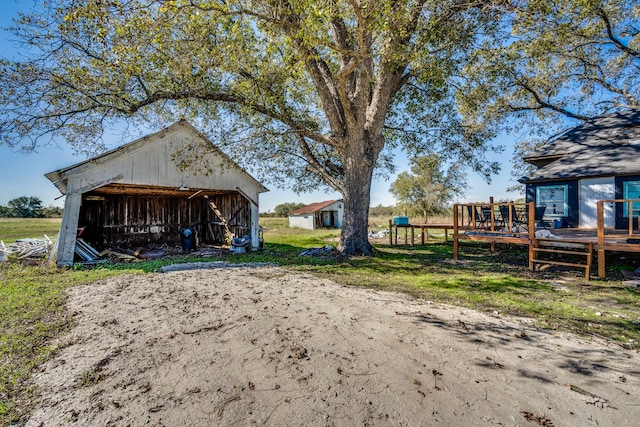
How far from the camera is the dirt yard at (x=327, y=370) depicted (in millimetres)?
2148

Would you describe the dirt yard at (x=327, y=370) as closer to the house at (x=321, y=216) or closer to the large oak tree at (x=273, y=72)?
the large oak tree at (x=273, y=72)

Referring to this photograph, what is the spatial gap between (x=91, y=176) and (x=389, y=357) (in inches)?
400

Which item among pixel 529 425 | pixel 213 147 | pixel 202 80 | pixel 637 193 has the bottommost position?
pixel 529 425

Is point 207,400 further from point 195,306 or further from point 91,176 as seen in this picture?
point 91,176

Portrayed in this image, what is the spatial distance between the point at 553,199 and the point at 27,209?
6505cm

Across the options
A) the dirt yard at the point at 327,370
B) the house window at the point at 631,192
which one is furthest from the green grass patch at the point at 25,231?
the house window at the point at 631,192

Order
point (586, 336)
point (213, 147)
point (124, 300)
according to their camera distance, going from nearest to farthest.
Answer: point (586, 336)
point (124, 300)
point (213, 147)

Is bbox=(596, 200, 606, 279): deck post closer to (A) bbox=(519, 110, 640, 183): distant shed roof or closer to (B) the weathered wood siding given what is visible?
(A) bbox=(519, 110, 640, 183): distant shed roof

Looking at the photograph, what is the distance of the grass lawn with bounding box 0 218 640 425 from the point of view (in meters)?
3.11

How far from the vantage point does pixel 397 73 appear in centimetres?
912

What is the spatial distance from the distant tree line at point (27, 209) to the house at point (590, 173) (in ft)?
181

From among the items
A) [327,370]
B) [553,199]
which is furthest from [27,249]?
[553,199]

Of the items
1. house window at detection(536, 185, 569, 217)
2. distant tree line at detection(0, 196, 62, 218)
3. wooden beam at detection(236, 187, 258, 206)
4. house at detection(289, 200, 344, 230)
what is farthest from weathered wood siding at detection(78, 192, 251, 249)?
distant tree line at detection(0, 196, 62, 218)

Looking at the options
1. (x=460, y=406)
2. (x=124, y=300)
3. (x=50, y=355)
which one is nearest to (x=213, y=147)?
(x=124, y=300)
